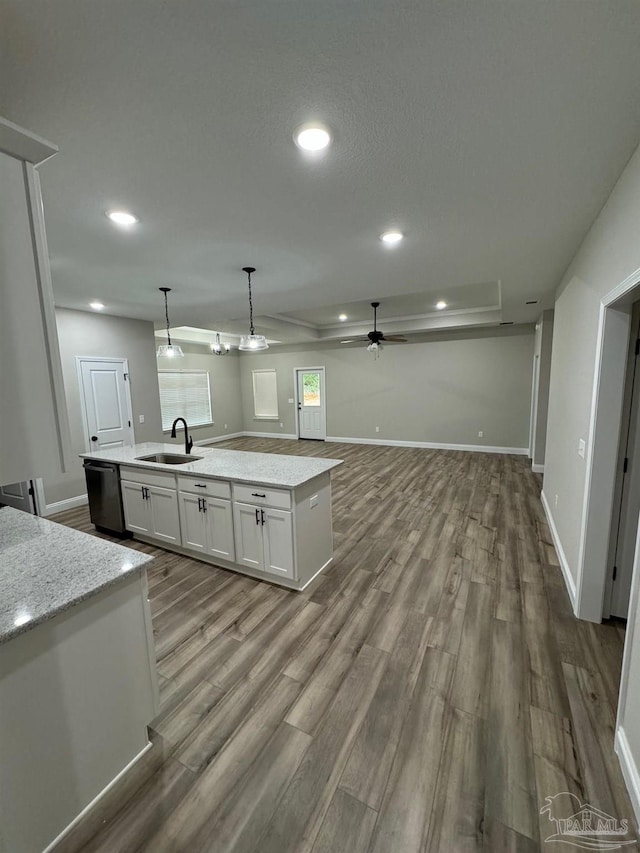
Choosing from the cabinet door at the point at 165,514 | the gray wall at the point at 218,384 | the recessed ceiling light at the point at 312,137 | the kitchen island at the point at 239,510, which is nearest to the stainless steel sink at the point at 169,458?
the kitchen island at the point at 239,510

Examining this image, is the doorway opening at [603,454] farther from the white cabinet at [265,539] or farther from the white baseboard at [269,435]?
the white baseboard at [269,435]

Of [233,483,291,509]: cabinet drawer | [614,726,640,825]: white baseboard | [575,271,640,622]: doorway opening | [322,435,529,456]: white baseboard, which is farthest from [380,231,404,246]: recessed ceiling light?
[322,435,529,456]: white baseboard

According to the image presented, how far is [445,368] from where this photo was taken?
7.38m

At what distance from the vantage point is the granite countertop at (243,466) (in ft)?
8.68

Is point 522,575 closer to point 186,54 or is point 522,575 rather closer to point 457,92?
point 457,92

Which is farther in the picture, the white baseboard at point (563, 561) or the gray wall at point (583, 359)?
the white baseboard at point (563, 561)

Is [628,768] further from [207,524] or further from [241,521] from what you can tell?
[207,524]

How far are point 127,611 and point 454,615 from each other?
206 centimetres

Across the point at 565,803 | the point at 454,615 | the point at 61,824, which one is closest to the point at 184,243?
the point at 61,824

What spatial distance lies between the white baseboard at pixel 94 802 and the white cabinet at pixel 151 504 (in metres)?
1.83

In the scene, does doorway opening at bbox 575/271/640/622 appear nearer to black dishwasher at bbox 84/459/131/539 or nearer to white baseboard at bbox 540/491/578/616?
white baseboard at bbox 540/491/578/616

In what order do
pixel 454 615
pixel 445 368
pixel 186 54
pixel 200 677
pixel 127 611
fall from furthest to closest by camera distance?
pixel 445 368, pixel 454 615, pixel 200 677, pixel 127 611, pixel 186 54

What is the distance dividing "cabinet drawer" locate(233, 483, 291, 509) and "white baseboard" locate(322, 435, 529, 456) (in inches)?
231

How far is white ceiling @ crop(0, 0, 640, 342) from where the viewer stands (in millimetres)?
1008
